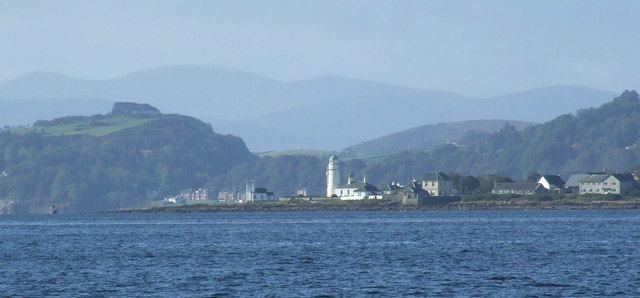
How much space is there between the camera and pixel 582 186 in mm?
158875

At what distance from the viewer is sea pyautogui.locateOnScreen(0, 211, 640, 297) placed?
149ft

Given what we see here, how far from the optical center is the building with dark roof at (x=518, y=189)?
157750 mm

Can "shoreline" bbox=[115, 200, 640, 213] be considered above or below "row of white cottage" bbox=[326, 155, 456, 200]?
below

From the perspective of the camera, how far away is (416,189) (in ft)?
521

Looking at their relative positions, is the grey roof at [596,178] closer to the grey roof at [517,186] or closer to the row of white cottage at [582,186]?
the row of white cottage at [582,186]

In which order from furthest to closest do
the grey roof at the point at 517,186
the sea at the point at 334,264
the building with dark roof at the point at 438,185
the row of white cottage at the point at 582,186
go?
the building with dark roof at the point at 438,185, the grey roof at the point at 517,186, the row of white cottage at the point at 582,186, the sea at the point at 334,264

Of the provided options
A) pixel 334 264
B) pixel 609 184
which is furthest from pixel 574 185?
pixel 334 264

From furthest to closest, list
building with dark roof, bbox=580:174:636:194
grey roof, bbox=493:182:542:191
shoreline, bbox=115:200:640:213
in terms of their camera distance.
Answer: grey roof, bbox=493:182:542:191, building with dark roof, bbox=580:174:636:194, shoreline, bbox=115:200:640:213

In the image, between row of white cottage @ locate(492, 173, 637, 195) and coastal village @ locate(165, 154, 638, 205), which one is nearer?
row of white cottage @ locate(492, 173, 637, 195)

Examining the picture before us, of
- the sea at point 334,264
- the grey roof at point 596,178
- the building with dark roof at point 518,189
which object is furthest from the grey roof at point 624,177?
the sea at point 334,264

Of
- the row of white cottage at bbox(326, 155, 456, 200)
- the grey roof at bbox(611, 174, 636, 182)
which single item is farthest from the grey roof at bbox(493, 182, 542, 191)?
the grey roof at bbox(611, 174, 636, 182)

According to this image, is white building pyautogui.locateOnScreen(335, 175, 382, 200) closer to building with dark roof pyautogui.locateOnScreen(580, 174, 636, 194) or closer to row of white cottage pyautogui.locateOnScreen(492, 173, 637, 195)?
row of white cottage pyautogui.locateOnScreen(492, 173, 637, 195)

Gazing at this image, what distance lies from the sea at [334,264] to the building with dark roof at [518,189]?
230ft

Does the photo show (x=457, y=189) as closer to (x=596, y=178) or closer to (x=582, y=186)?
(x=582, y=186)
